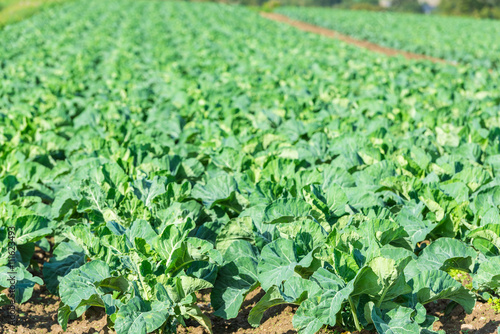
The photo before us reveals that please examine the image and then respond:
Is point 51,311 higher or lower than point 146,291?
lower

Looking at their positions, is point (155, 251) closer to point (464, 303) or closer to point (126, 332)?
point (126, 332)

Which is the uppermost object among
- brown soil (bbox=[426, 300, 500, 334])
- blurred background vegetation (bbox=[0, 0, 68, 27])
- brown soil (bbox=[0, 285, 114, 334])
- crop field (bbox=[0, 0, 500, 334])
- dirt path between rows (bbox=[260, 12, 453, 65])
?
blurred background vegetation (bbox=[0, 0, 68, 27])

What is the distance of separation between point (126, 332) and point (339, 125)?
3.95 meters

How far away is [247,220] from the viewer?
3.13 meters

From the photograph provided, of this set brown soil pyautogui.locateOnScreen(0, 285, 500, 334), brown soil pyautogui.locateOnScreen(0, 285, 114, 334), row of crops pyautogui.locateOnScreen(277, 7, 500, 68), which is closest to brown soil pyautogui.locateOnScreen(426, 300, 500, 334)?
brown soil pyautogui.locateOnScreen(0, 285, 500, 334)

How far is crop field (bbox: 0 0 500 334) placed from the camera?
8.45 feet

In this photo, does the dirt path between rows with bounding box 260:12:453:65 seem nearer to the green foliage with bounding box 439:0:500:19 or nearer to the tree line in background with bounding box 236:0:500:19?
the tree line in background with bounding box 236:0:500:19

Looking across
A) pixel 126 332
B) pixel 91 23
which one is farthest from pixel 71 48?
pixel 126 332

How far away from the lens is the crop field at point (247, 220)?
8.45ft

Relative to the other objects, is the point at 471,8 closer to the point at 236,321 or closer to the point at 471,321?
the point at 471,321

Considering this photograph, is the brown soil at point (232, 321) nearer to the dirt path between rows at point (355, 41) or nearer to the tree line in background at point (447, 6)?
the dirt path between rows at point (355, 41)

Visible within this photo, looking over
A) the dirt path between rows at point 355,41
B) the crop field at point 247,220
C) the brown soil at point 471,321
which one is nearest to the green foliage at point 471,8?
the dirt path between rows at point 355,41

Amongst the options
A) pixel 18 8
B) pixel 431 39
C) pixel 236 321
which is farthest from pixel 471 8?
pixel 236 321

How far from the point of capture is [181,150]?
4973mm
